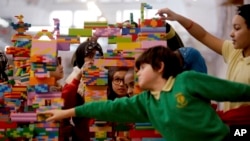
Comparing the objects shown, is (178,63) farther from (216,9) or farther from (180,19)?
(216,9)

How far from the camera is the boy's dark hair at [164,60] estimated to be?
1.10 metres

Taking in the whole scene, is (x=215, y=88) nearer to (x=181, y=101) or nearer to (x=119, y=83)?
(x=181, y=101)

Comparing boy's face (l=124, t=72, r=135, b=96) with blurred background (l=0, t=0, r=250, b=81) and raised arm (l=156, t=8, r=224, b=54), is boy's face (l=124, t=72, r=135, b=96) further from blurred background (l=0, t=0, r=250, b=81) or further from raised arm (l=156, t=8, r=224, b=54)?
blurred background (l=0, t=0, r=250, b=81)

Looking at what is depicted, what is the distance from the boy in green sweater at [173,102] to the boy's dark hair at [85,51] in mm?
371

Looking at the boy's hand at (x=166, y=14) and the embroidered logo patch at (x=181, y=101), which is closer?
the embroidered logo patch at (x=181, y=101)

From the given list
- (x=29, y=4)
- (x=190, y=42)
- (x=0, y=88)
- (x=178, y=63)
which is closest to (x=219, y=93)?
(x=178, y=63)

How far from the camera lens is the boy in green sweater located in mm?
1024

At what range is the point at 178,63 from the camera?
3.70ft

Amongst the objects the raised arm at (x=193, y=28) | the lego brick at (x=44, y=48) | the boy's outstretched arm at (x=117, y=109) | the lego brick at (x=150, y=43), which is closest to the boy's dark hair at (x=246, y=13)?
the raised arm at (x=193, y=28)

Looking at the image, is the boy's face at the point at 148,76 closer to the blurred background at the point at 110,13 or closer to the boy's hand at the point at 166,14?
the boy's hand at the point at 166,14

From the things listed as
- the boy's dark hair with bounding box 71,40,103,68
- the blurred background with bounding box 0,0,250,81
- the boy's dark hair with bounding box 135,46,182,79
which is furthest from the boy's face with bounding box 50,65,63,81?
the blurred background with bounding box 0,0,250,81

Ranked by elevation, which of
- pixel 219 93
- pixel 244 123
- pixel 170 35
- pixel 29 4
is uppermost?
pixel 29 4

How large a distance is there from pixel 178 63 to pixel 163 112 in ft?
0.52

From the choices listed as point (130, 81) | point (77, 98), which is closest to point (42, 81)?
point (77, 98)
